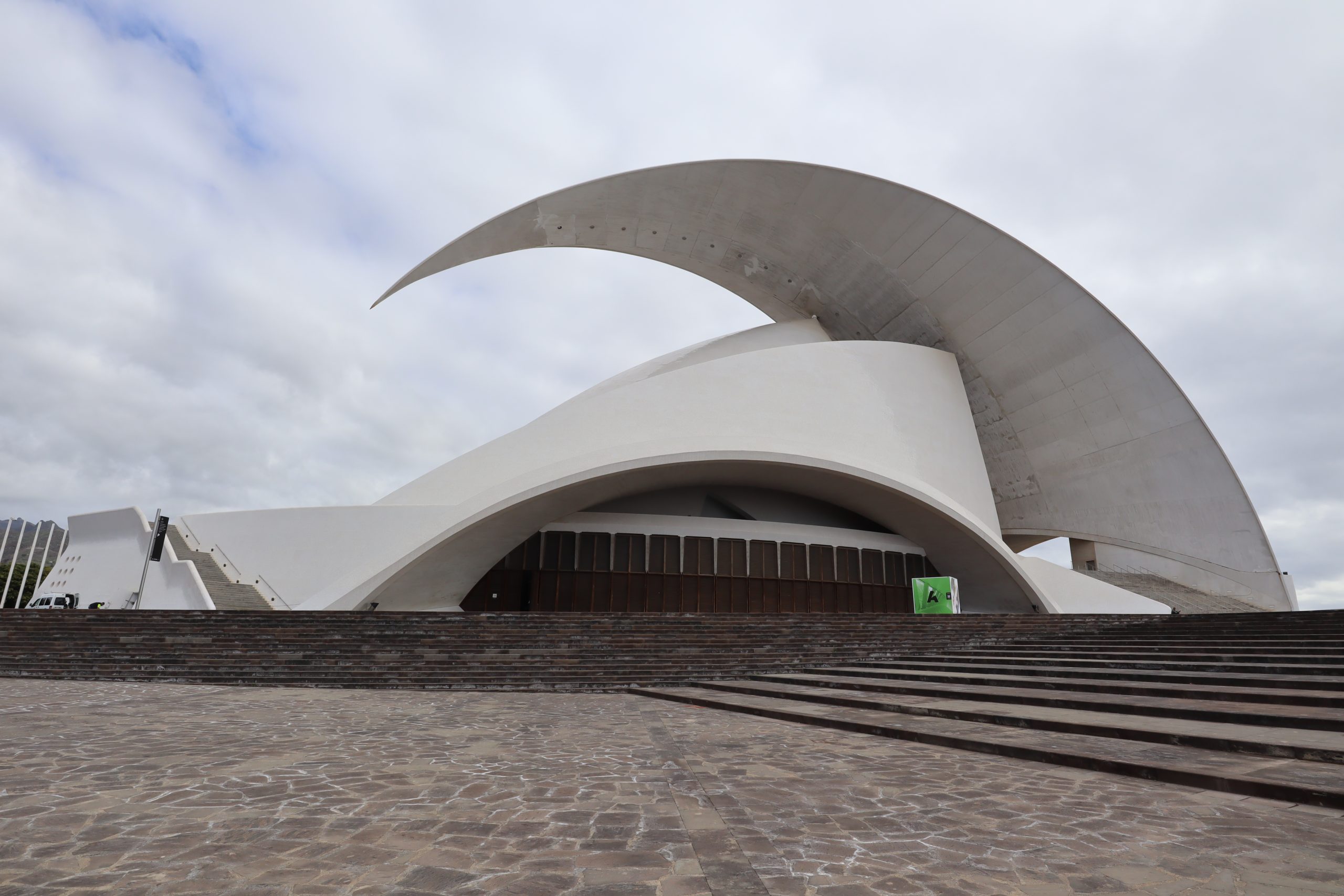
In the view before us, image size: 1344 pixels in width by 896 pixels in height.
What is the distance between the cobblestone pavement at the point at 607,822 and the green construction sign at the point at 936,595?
39.2 feet

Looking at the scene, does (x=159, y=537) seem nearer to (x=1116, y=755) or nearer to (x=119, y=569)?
(x=119, y=569)

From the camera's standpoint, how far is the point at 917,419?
20.1 m

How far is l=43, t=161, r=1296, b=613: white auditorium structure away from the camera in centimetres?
1546

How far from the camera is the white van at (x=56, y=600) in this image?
1703cm

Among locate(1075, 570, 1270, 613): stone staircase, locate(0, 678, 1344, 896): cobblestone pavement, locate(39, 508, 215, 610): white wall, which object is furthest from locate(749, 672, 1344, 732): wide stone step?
locate(1075, 570, 1270, 613): stone staircase

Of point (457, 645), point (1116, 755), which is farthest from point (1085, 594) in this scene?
point (1116, 755)

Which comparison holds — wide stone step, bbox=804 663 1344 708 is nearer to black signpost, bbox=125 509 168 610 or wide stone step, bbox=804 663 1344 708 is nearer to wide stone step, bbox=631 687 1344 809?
wide stone step, bbox=631 687 1344 809

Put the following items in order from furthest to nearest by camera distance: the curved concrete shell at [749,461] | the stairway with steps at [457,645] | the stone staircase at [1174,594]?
the stone staircase at [1174,594], the curved concrete shell at [749,461], the stairway with steps at [457,645]

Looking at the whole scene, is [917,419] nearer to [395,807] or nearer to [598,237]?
[598,237]

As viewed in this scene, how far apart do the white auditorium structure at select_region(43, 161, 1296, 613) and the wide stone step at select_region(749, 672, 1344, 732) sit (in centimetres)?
882

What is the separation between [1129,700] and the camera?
5.10m

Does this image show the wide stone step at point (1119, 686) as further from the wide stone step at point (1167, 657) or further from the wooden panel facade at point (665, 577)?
the wooden panel facade at point (665, 577)

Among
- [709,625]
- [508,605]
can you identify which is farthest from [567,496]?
[709,625]

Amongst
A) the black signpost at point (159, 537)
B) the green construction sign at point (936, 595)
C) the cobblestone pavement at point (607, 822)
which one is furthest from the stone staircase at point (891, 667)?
the green construction sign at point (936, 595)
